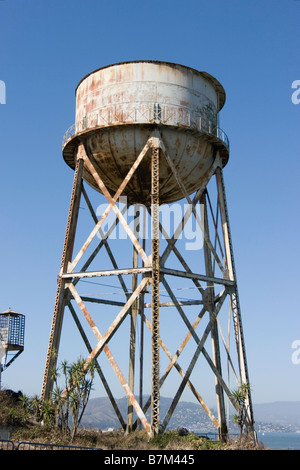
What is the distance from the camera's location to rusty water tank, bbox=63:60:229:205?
89.5 feet

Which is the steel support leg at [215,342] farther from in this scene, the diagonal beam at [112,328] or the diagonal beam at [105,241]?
the diagonal beam at [112,328]

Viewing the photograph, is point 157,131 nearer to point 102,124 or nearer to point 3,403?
point 102,124

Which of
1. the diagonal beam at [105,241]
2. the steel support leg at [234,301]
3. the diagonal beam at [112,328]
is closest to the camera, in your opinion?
the diagonal beam at [112,328]

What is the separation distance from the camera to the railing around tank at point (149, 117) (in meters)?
27.0

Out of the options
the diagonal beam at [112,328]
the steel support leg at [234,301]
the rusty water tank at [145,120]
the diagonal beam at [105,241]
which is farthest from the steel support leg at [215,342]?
the diagonal beam at [112,328]

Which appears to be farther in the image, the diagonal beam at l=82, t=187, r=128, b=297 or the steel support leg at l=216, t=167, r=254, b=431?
the diagonal beam at l=82, t=187, r=128, b=297

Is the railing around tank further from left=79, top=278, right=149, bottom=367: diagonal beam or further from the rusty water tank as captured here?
left=79, top=278, right=149, bottom=367: diagonal beam

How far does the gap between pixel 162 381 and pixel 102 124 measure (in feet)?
40.7

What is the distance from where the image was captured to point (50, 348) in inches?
1045

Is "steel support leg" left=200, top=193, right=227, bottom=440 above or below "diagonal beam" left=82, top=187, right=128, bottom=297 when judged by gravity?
below

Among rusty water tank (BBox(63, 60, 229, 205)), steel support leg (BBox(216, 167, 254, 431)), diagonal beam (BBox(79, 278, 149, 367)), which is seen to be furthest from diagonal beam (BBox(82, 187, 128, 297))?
steel support leg (BBox(216, 167, 254, 431))

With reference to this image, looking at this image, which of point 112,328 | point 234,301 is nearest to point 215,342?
point 234,301

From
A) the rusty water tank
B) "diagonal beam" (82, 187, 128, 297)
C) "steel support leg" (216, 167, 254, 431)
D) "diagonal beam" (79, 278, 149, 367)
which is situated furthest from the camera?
"diagonal beam" (82, 187, 128, 297)

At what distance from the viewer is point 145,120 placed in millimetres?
26969
